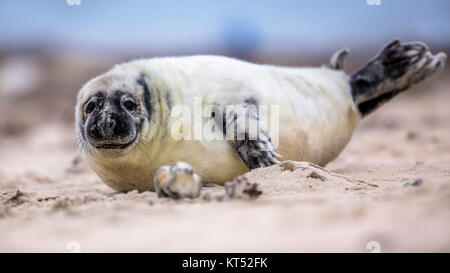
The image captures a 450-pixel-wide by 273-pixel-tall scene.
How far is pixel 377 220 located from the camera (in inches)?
62.4

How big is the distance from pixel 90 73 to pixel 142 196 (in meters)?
14.4

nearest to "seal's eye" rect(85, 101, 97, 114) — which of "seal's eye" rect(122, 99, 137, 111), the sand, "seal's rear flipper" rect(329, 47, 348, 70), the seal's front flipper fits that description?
"seal's eye" rect(122, 99, 137, 111)

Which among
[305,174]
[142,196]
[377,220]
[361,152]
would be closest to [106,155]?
[142,196]

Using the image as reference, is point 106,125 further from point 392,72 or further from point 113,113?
point 392,72

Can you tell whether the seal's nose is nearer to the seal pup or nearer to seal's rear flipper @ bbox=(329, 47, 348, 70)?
the seal pup

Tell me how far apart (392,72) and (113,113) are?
247 cm

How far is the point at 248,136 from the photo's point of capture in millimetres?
3051

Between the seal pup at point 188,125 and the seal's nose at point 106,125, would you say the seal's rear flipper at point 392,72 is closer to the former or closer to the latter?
the seal pup at point 188,125

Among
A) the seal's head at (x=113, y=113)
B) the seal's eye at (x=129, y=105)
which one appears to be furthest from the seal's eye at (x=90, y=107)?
the seal's eye at (x=129, y=105)

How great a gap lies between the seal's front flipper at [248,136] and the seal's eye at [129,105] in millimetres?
514

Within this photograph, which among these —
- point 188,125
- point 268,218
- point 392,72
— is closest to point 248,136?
point 188,125

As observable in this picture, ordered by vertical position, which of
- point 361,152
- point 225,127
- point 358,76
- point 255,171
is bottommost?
point 361,152

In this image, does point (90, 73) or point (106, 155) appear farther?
point (90, 73)
